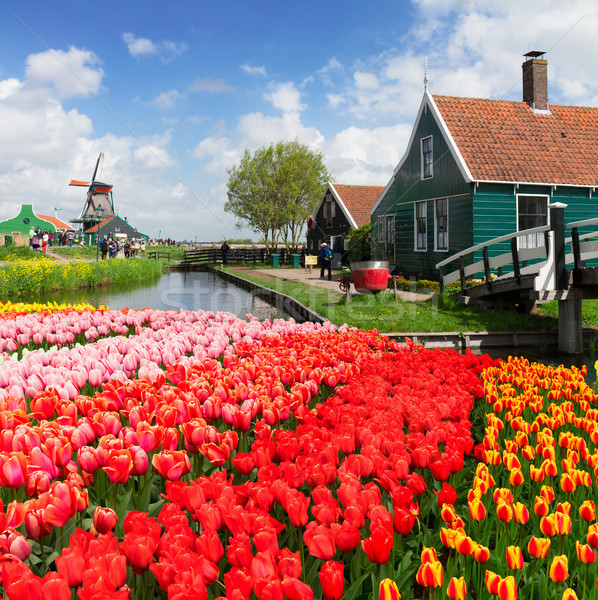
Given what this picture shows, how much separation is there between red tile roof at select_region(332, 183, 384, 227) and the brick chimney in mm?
16422

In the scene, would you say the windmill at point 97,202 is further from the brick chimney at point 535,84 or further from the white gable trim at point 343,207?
the brick chimney at point 535,84

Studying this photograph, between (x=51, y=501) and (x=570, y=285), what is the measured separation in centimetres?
987

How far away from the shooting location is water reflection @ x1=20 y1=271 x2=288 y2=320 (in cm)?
1695

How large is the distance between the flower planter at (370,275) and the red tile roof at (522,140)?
6.24 metres

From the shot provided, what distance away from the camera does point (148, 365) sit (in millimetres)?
4082

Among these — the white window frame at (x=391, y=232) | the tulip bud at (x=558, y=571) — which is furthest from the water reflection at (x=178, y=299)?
the tulip bud at (x=558, y=571)

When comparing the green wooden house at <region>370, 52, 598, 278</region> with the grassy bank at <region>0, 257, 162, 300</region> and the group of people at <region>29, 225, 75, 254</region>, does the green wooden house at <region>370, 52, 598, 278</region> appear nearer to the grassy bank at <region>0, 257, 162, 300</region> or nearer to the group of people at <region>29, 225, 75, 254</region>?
the grassy bank at <region>0, 257, 162, 300</region>

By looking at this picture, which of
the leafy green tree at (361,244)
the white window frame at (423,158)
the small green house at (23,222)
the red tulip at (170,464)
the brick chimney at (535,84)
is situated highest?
the small green house at (23,222)

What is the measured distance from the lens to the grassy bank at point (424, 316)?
11.2 metres

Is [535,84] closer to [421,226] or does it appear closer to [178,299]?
[421,226]

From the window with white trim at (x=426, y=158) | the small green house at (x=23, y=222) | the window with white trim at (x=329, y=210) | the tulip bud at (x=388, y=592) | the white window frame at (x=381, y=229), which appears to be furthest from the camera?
the small green house at (x=23, y=222)

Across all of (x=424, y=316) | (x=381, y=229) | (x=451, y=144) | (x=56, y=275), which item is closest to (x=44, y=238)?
(x=56, y=275)

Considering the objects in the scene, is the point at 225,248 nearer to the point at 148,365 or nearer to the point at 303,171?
the point at 303,171

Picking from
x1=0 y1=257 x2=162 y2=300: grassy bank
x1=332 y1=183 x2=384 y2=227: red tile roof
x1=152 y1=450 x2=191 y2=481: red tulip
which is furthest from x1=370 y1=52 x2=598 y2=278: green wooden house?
x1=152 y1=450 x2=191 y2=481: red tulip
